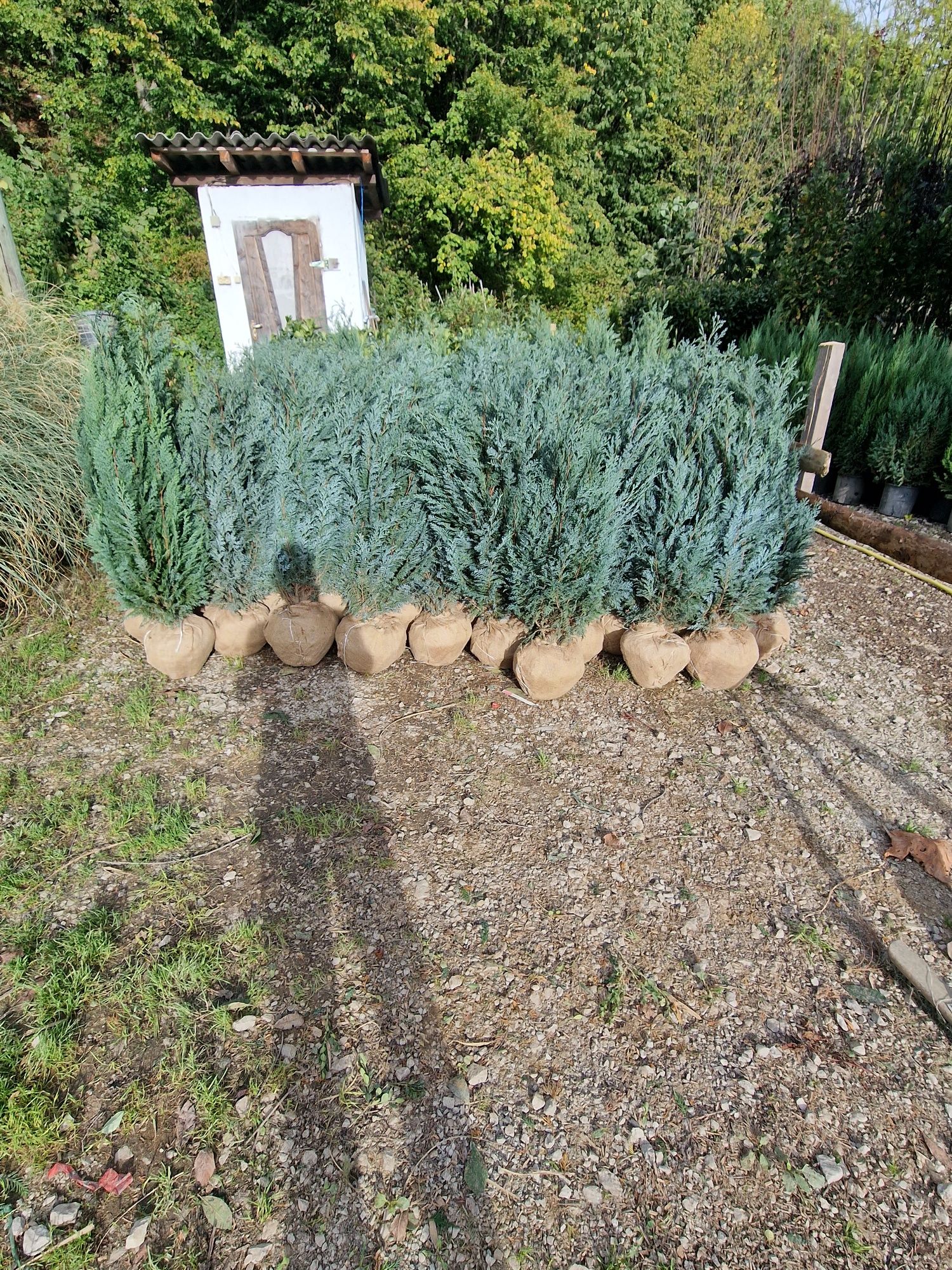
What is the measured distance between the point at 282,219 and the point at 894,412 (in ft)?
21.0

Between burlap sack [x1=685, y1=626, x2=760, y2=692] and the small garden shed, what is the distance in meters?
5.63

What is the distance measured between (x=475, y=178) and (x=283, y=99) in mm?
3933

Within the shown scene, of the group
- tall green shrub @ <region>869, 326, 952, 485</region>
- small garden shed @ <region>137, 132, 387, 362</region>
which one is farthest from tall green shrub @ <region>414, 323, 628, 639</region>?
small garden shed @ <region>137, 132, 387, 362</region>

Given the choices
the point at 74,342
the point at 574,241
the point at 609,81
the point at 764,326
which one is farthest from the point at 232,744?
the point at 609,81

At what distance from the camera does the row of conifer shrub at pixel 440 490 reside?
11.1ft

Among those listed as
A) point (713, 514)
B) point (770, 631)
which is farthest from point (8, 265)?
point (770, 631)

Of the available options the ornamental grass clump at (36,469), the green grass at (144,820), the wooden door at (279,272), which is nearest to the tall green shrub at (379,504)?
the green grass at (144,820)

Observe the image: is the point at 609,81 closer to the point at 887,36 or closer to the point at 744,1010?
the point at 887,36

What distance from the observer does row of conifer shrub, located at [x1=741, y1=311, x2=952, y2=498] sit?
5.32m

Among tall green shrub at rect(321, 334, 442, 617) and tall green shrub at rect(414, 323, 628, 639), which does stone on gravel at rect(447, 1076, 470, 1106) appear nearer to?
tall green shrub at rect(414, 323, 628, 639)

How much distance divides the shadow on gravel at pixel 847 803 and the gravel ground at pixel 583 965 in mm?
13

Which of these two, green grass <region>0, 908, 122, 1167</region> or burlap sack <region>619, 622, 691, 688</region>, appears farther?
burlap sack <region>619, 622, 691, 688</region>

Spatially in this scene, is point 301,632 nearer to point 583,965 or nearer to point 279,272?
point 583,965

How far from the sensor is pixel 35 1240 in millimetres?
1615
